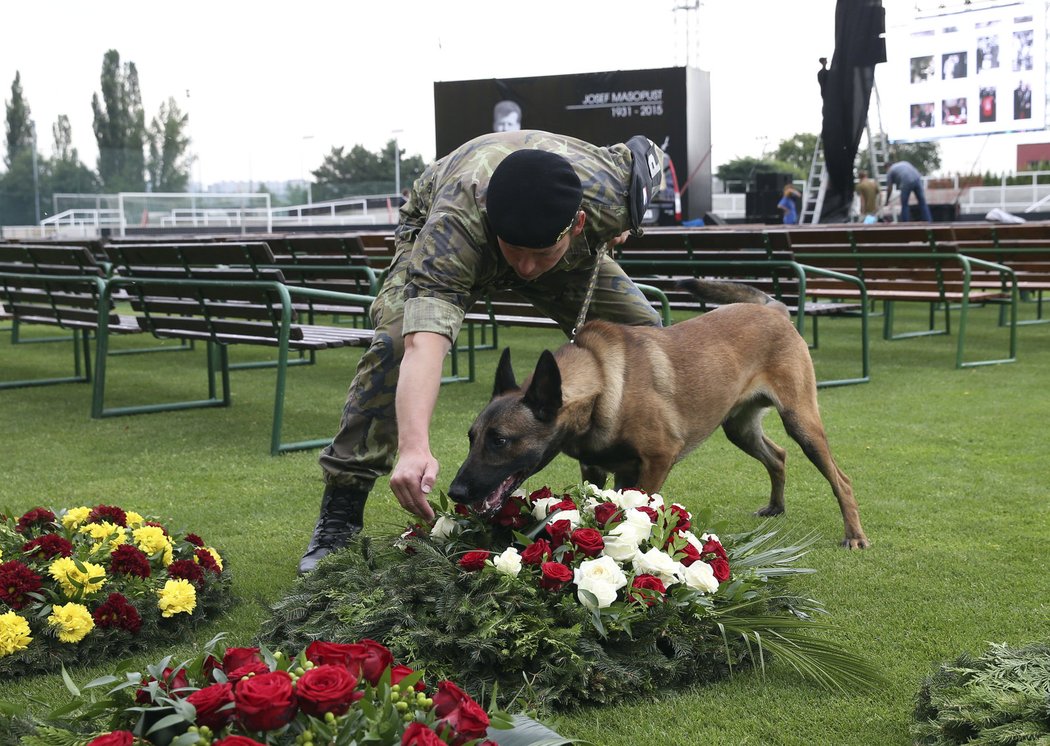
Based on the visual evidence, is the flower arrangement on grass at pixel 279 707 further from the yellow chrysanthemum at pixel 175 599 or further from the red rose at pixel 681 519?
the red rose at pixel 681 519

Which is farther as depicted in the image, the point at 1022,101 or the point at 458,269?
the point at 1022,101

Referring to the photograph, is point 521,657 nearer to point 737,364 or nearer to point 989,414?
point 737,364

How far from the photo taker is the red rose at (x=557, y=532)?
307 cm

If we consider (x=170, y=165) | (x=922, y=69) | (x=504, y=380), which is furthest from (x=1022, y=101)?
(x=504, y=380)

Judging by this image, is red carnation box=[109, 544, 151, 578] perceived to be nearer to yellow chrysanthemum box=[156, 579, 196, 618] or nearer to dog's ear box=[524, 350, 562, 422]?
yellow chrysanthemum box=[156, 579, 196, 618]

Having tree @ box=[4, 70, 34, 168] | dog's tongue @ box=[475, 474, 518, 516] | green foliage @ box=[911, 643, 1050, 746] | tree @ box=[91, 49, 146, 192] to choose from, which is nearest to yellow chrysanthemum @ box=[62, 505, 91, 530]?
dog's tongue @ box=[475, 474, 518, 516]

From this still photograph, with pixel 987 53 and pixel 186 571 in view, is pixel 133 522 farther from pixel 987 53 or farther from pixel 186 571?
pixel 987 53

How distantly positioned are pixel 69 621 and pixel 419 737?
167 cm

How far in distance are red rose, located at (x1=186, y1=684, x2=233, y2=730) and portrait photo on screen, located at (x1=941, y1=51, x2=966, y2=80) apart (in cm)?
2785

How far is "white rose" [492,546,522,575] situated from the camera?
9.51 ft

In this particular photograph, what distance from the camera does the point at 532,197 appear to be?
10.2 ft

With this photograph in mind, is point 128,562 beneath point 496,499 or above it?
beneath

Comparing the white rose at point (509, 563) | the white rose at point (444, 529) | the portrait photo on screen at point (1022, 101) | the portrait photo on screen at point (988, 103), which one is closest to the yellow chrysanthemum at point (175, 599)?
the white rose at point (444, 529)

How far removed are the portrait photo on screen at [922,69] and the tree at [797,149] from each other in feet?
120
